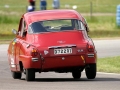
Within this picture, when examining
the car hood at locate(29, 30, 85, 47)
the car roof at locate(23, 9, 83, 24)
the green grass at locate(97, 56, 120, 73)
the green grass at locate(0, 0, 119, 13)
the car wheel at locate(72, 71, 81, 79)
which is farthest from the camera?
the green grass at locate(0, 0, 119, 13)

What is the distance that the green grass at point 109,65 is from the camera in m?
18.4

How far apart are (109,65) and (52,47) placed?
5353mm

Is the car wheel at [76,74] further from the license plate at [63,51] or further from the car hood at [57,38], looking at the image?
the license plate at [63,51]

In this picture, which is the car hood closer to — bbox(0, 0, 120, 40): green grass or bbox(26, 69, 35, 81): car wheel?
bbox(26, 69, 35, 81): car wheel

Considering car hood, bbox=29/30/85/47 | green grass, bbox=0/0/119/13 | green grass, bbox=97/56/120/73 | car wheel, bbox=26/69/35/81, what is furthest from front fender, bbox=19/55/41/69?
green grass, bbox=0/0/119/13

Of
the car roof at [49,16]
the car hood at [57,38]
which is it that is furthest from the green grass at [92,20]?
the car hood at [57,38]

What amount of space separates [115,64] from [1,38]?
14238 millimetres

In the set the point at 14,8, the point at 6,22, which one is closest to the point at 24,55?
the point at 6,22

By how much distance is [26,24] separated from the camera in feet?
52.1

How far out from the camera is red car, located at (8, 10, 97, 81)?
1448 cm

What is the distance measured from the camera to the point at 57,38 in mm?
14984

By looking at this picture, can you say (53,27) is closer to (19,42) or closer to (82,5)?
(19,42)

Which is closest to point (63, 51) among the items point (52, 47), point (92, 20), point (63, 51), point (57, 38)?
point (63, 51)

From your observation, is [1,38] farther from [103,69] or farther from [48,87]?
[48,87]
